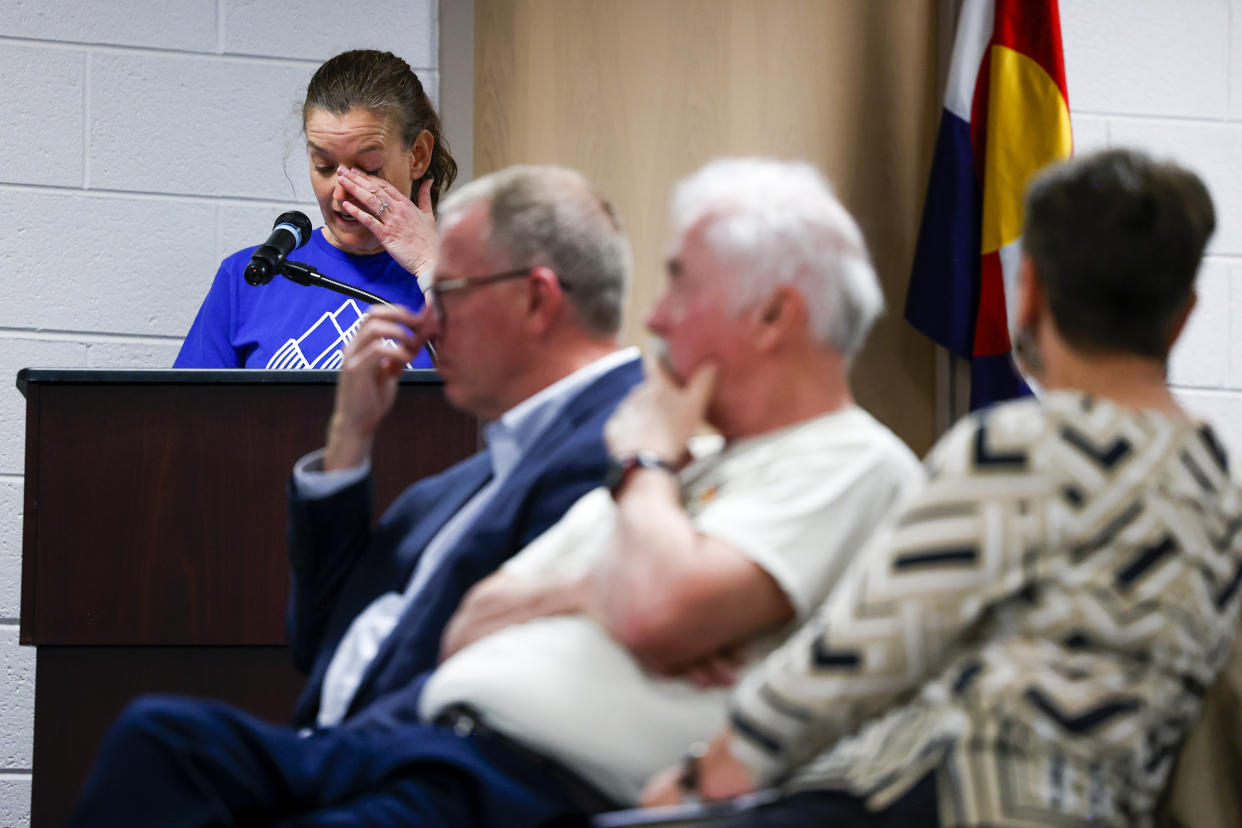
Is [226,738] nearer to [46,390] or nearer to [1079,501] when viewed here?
[1079,501]

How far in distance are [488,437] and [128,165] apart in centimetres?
176

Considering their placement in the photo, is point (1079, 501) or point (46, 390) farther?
point (46, 390)

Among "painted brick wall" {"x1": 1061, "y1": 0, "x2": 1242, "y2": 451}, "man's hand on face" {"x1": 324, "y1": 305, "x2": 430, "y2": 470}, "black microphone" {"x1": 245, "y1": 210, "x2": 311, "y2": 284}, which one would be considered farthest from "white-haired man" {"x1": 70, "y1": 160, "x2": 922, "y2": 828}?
"painted brick wall" {"x1": 1061, "y1": 0, "x2": 1242, "y2": 451}

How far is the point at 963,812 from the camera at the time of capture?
3.01ft

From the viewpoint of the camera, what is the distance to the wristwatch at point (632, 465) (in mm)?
1113

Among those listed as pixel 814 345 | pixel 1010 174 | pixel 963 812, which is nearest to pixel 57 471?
pixel 814 345

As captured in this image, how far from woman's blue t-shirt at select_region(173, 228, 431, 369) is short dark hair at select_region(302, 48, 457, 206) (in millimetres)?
183

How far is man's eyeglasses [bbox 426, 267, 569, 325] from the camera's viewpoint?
1458 millimetres

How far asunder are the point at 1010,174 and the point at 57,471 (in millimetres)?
1913

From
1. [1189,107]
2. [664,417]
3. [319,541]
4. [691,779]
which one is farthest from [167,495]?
[1189,107]

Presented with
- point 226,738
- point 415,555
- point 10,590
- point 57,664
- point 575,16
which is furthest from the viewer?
point 575,16

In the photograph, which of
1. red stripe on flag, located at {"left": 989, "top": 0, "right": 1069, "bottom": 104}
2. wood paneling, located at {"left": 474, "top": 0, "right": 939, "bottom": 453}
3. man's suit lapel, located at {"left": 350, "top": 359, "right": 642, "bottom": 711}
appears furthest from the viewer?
wood paneling, located at {"left": 474, "top": 0, "right": 939, "bottom": 453}

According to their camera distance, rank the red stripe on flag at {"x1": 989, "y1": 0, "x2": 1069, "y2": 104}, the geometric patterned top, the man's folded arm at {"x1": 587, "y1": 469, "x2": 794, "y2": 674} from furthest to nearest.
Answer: the red stripe on flag at {"x1": 989, "y1": 0, "x2": 1069, "y2": 104} → the man's folded arm at {"x1": 587, "y1": 469, "x2": 794, "y2": 674} → the geometric patterned top

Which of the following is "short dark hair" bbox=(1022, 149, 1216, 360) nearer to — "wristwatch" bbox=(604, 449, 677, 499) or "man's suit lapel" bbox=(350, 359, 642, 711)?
"wristwatch" bbox=(604, 449, 677, 499)
